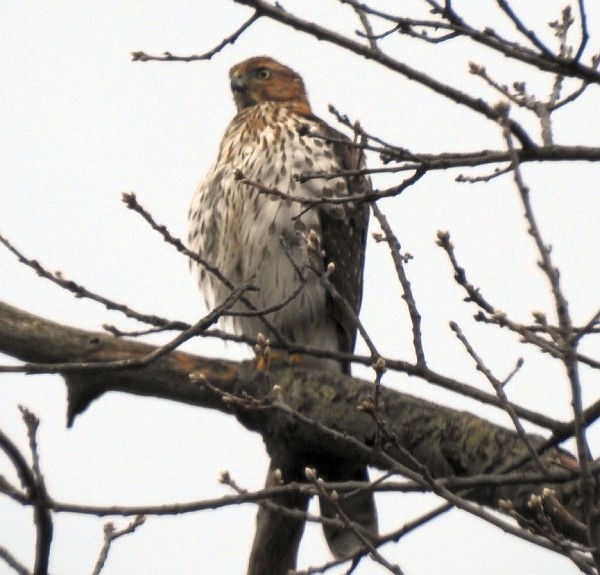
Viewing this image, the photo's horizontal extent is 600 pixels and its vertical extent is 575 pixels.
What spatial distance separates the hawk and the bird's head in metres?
0.45

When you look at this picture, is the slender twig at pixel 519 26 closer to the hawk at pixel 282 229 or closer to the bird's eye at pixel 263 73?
the hawk at pixel 282 229

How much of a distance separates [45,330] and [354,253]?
80.3 inches

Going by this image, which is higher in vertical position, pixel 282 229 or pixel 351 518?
pixel 282 229

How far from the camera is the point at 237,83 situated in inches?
281

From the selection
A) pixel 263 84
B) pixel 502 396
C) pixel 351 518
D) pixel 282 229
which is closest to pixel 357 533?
pixel 502 396

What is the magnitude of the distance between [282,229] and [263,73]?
170 cm

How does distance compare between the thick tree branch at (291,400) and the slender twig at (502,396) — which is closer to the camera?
the slender twig at (502,396)

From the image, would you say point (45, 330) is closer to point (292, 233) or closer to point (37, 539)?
point (292, 233)

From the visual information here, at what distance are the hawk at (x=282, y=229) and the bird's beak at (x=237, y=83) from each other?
1.62 ft

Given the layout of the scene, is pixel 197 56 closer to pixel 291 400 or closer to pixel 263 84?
pixel 291 400

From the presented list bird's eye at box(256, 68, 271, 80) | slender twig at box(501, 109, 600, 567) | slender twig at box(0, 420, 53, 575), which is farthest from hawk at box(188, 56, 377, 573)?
slender twig at box(501, 109, 600, 567)

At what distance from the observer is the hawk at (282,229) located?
230 inches

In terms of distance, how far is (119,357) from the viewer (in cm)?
484

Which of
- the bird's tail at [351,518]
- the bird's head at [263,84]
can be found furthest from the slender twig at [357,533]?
the bird's head at [263,84]
